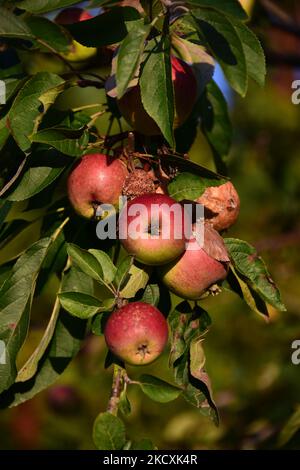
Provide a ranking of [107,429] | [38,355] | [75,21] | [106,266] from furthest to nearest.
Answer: [75,21] < [38,355] < [106,266] < [107,429]

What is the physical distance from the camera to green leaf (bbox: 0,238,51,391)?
1.02 metres

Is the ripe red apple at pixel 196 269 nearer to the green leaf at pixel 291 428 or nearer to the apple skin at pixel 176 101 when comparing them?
the apple skin at pixel 176 101

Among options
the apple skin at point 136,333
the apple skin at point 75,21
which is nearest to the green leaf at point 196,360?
the apple skin at point 136,333

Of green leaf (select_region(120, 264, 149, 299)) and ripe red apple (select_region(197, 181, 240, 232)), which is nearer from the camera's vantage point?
green leaf (select_region(120, 264, 149, 299))

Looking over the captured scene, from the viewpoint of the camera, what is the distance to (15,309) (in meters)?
1.04

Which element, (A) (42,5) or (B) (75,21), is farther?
(B) (75,21)

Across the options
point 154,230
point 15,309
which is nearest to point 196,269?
point 154,230

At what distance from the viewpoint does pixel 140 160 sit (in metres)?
1.03

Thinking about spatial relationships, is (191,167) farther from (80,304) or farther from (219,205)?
(80,304)

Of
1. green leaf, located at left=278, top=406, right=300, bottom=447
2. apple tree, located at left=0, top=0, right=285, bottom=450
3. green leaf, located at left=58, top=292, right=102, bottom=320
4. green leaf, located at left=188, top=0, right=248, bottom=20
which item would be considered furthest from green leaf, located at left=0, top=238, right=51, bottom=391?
green leaf, located at left=278, top=406, right=300, bottom=447

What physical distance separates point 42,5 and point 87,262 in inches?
16.2

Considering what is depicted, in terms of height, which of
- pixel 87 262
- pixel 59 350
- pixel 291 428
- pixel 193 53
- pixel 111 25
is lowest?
pixel 291 428

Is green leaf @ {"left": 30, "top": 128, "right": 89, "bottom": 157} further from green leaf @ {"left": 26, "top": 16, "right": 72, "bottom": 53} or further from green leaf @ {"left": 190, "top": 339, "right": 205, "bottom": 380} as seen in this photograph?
green leaf @ {"left": 190, "top": 339, "right": 205, "bottom": 380}

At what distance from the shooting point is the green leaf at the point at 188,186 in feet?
3.06
